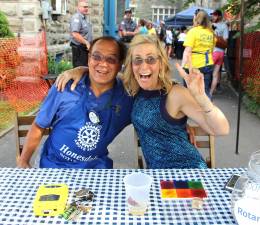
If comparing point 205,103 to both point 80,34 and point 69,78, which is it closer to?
point 69,78

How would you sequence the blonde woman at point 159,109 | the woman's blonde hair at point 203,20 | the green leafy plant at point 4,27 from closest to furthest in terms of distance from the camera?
the blonde woman at point 159,109, the woman's blonde hair at point 203,20, the green leafy plant at point 4,27

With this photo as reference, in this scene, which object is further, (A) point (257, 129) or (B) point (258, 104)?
(B) point (258, 104)

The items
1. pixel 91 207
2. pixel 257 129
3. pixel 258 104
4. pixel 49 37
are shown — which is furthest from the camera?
pixel 49 37

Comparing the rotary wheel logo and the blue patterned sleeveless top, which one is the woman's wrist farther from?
the rotary wheel logo

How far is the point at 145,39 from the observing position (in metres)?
2.31

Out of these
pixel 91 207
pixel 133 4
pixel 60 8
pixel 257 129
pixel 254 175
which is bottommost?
pixel 257 129

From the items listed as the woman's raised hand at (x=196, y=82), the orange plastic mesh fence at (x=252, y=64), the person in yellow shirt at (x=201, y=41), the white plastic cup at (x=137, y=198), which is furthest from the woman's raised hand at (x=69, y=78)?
the orange plastic mesh fence at (x=252, y=64)

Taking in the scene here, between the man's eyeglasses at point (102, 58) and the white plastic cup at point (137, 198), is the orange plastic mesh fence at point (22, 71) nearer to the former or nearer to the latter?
the man's eyeglasses at point (102, 58)

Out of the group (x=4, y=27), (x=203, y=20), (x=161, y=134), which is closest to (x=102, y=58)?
(x=161, y=134)

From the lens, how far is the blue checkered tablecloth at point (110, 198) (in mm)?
1547

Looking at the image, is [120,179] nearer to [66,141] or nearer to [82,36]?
[66,141]

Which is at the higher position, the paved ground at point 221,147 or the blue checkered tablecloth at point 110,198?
the blue checkered tablecloth at point 110,198

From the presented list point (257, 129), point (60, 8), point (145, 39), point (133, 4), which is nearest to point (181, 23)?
point (60, 8)

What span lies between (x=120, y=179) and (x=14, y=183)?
54 cm
